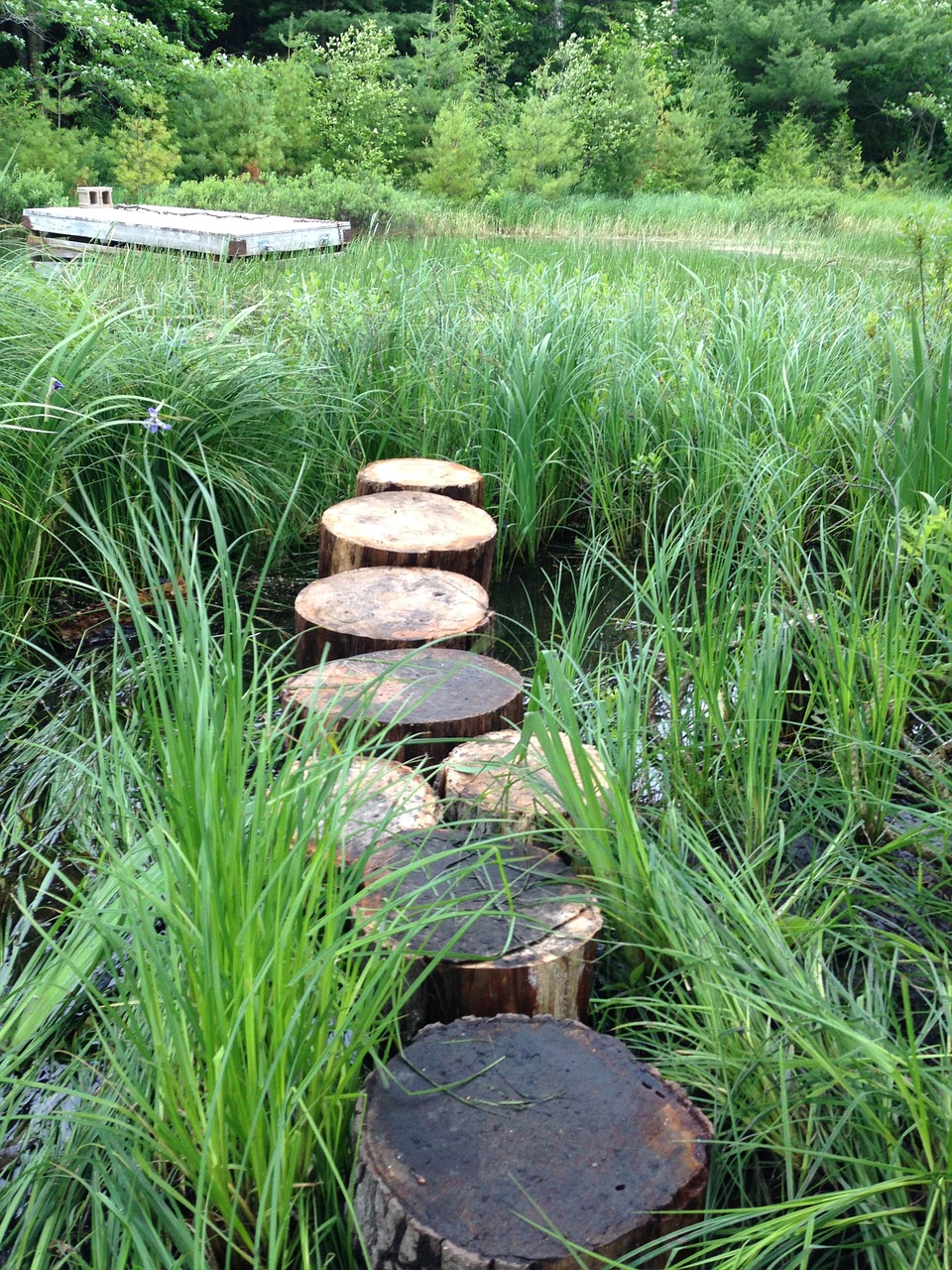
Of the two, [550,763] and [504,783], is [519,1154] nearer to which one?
[550,763]

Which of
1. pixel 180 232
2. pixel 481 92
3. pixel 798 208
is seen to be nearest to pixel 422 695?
pixel 180 232

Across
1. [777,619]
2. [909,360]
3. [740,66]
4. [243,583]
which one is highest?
[740,66]

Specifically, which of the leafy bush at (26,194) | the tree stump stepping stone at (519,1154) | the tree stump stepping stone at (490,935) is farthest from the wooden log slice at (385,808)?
the leafy bush at (26,194)

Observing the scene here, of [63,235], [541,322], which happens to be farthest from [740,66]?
[541,322]

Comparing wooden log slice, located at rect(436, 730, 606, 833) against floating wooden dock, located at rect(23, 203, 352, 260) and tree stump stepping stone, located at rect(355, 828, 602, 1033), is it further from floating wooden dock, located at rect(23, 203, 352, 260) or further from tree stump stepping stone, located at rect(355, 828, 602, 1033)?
floating wooden dock, located at rect(23, 203, 352, 260)

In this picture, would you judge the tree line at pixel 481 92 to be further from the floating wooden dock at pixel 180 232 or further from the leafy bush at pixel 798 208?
the floating wooden dock at pixel 180 232

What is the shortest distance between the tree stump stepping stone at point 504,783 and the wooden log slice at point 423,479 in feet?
5.09

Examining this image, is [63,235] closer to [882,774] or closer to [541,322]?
[541,322]

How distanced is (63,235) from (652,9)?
2694 cm

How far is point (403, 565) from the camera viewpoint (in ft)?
9.72

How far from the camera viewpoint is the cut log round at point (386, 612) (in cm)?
249

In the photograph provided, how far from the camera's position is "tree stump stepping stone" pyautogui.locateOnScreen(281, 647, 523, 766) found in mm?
2137

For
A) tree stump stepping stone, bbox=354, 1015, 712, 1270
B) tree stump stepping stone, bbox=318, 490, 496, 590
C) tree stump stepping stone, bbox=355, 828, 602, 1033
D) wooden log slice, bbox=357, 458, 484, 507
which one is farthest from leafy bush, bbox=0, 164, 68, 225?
tree stump stepping stone, bbox=354, 1015, 712, 1270

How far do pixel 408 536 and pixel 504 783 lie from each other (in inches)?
47.1
